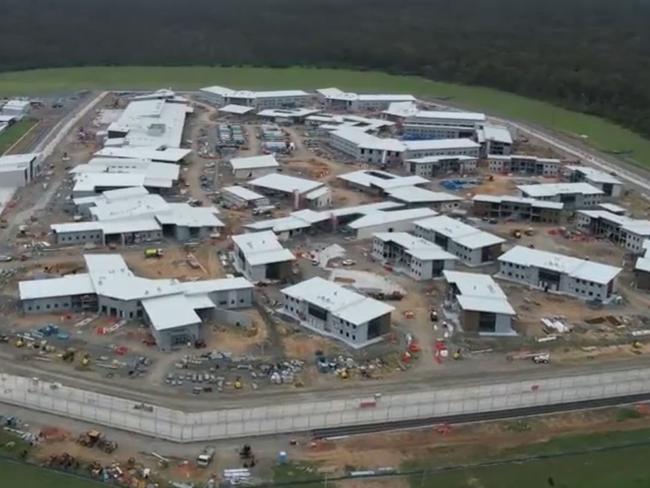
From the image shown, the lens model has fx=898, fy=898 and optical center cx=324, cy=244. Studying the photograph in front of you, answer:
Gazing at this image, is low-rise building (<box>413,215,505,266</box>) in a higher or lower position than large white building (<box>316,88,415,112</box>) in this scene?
lower

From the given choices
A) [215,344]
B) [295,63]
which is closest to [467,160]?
[215,344]

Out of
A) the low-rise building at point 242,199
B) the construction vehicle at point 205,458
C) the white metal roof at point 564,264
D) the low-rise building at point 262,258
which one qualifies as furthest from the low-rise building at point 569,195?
the construction vehicle at point 205,458

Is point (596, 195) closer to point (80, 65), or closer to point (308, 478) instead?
point (308, 478)

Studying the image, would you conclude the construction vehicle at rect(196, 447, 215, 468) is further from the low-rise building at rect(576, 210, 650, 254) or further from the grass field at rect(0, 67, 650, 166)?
the grass field at rect(0, 67, 650, 166)

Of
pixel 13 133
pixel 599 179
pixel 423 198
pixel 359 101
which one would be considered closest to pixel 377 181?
pixel 423 198

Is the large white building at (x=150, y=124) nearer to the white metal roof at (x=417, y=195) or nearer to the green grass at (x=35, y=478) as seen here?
the white metal roof at (x=417, y=195)

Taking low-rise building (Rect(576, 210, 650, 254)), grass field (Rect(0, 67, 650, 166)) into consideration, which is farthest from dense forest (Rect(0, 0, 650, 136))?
low-rise building (Rect(576, 210, 650, 254))
